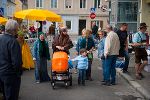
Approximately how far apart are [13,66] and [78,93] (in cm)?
464

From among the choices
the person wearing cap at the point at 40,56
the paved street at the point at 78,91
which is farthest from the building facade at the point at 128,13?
the person wearing cap at the point at 40,56

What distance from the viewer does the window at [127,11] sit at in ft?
92.8

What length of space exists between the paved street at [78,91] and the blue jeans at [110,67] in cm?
32

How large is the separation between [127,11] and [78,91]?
656 inches

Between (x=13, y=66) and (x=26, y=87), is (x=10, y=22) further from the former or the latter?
(x=26, y=87)

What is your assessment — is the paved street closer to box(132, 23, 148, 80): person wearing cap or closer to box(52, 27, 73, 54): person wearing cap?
box(132, 23, 148, 80): person wearing cap

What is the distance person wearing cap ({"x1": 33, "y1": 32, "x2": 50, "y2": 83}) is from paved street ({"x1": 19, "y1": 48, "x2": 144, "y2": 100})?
34cm

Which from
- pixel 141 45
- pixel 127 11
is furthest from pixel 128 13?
pixel 141 45

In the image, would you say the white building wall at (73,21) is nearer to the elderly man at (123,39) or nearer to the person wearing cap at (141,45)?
the elderly man at (123,39)

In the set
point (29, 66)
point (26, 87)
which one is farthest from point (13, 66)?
point (29, 66)

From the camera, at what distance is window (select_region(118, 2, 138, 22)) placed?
2830 centimetres

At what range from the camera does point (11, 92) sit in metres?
8.02

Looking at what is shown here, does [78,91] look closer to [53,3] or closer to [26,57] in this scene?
[26,57]

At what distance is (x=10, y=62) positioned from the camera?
7887mm
